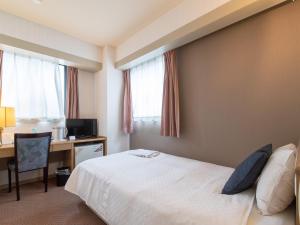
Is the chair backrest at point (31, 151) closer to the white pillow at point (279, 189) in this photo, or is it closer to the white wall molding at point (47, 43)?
the white wall molding at point (47, 43)

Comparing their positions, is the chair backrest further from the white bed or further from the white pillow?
the white pillow

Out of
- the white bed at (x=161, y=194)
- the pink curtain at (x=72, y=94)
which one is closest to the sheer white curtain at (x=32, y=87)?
the pink curtain at (x=72, y=94)

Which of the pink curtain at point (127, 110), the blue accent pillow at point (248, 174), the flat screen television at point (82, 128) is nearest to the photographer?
the blue accent pillow at point (248, 174)

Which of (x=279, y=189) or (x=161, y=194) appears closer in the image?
(x=279, y=189)

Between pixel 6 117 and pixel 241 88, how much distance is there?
3.32 m

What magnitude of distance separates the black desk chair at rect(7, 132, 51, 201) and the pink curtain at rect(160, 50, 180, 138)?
6.08ft

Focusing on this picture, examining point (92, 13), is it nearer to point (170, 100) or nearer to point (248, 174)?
point (170, 100)

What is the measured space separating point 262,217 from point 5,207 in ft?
9.35

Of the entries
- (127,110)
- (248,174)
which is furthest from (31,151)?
(248,174)

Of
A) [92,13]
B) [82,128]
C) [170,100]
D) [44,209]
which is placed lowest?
[44,209]

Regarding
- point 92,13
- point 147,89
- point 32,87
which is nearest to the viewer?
point 92,13

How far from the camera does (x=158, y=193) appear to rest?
1.31 m

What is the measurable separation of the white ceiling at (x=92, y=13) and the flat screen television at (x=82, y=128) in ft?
5.66

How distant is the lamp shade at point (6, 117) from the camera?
2.45 metres
